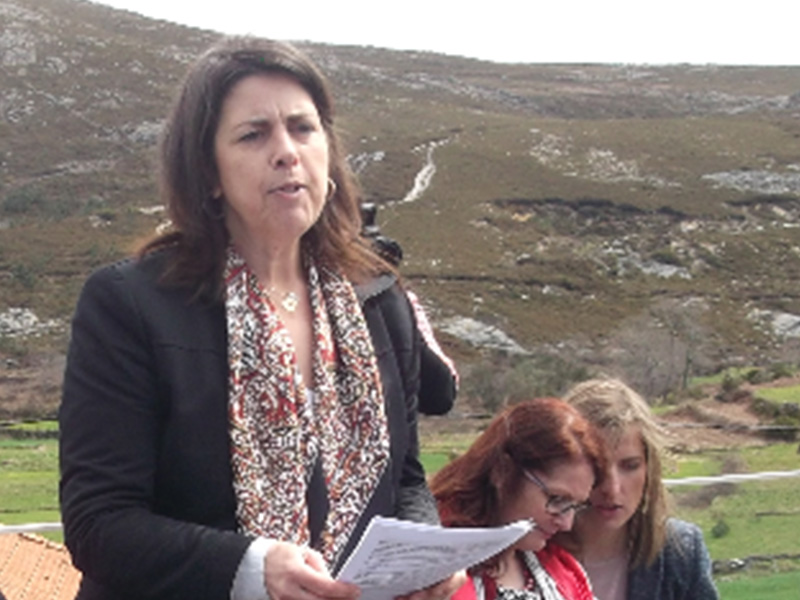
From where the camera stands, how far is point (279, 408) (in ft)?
5.20

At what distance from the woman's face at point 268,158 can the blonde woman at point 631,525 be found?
1097 millimetres

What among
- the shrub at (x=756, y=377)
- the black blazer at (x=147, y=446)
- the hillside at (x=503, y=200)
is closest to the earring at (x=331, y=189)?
the black blazer at (x=147, y=446)

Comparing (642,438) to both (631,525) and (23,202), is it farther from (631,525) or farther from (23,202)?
(23,202)

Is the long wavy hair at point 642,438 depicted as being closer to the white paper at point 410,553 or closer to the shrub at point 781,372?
the white paper at point 410,553

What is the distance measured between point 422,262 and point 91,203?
14.3 metres

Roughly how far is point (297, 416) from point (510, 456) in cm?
77

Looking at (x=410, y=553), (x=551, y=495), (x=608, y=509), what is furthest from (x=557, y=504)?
(x=410, y=553)

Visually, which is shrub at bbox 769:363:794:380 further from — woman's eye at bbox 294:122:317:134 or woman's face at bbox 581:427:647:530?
woman's eye at bbox 294:122:317:134

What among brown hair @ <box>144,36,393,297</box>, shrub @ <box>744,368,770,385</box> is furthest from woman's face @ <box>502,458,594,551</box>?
shrub @ <box>744,368,770,385</box>

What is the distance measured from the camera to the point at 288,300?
5.72ft

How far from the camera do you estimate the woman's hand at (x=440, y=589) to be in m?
1.65

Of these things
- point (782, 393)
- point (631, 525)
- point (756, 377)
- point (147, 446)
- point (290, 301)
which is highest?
point (290, 301)

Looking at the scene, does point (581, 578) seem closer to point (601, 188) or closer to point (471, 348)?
point (471, 348)

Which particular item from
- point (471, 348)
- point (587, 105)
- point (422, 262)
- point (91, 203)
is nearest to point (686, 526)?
point (471, 348)
